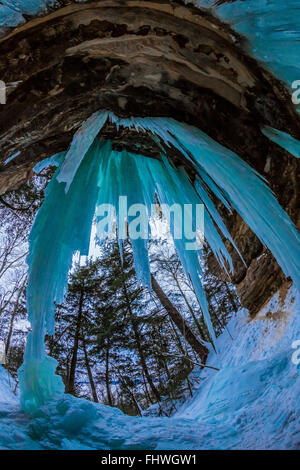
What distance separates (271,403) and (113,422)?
A: 1.27m

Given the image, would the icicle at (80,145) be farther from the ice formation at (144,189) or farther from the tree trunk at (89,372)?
the tree trunk at (89,372)

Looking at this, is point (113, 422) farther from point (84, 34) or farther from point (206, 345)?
point (206, 345)

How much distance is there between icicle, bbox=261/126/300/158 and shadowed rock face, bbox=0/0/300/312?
5 centimetres

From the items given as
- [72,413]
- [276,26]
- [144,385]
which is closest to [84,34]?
[276,26]

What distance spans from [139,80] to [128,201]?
1.31 metres

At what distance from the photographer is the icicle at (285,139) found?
2010 millimetres

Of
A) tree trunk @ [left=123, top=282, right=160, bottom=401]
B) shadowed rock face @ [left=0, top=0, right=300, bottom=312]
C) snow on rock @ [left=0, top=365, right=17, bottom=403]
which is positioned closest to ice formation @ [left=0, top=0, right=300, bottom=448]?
shadowed rock face @ [left=0, top=0, right=300, bottom=312]

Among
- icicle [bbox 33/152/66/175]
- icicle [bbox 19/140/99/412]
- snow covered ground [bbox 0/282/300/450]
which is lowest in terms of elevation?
snow covered ground [bbox 0/282/300/450]

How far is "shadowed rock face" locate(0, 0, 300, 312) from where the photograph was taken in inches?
72.7

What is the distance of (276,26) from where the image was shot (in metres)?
1.61

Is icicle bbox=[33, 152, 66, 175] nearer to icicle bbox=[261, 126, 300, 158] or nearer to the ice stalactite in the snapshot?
the ice stalactite

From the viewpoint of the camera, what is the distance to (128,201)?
3316 millimetres

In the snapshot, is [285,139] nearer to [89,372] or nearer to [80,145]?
[80,145]

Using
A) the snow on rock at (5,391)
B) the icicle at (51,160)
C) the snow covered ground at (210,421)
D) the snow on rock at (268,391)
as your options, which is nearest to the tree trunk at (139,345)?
the snow on rock at (268,391)
